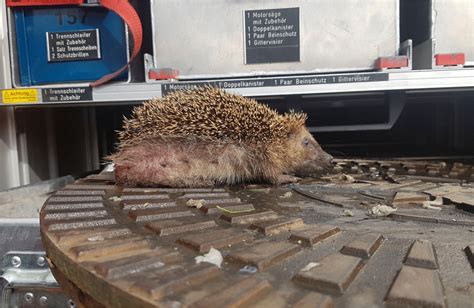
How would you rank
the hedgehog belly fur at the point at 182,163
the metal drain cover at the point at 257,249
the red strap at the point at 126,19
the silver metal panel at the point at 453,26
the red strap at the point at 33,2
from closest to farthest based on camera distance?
the metal drain cover at the point at 257,249
the hedgehog belly fur at the point at 182,163
the red strap at the point at 126,19
the silver metal panel at the point at 453,26
the red strap at the point at 33,2

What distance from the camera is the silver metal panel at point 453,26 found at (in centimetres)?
240

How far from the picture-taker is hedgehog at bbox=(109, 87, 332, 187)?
1897 mm

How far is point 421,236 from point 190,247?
0.68m

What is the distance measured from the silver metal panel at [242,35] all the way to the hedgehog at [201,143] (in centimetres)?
45

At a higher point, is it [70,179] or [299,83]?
[299,83]

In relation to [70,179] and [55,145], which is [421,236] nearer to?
[70,179]

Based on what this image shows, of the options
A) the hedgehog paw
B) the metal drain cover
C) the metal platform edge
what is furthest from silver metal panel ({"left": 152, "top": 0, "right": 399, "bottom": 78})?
the metal drain cover

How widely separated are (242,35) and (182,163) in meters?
1.02

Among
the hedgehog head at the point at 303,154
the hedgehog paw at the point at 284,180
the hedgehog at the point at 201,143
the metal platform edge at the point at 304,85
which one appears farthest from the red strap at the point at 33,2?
the hedgehog paw at the point at 284,180

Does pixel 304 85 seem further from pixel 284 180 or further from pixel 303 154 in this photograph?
pixel 284 180

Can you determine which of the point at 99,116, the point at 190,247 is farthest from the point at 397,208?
the point at 99,116

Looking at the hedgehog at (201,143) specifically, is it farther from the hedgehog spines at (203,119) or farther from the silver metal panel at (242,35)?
the silver metal panel at (242,35)

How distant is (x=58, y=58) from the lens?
2.61 meters

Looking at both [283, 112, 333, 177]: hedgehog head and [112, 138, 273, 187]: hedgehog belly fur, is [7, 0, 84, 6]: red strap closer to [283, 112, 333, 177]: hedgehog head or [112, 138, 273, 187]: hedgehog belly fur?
[112, 138, 273, 187]: hedgehog belly fur
